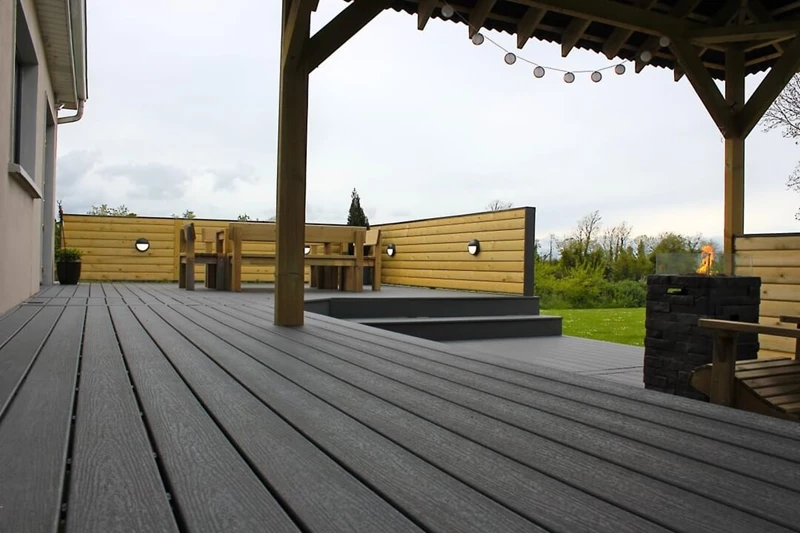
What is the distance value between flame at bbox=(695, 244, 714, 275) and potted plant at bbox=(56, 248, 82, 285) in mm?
7602

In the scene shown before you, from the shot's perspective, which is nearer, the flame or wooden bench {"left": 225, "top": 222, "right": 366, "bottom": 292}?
the flame

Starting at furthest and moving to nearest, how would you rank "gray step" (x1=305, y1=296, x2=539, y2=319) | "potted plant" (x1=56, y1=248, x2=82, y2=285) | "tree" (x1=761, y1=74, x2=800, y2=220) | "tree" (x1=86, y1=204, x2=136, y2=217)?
"tree" (x1=86, y1=204, x2=136, y2=217), "tree" (x1=761, y1=74, x2=800, y2=220), "potted plant" (x1=56, y1=248, x2=82, y2=285), "gray step" (x1=305, y1=296, x2=539, y2=319)

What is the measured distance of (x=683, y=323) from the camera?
3730 mm

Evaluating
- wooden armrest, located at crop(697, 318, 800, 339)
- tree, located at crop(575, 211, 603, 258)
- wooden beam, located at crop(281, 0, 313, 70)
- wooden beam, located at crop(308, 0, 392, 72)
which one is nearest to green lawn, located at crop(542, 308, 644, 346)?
tree, located at crop(575, 211, 603, 258)

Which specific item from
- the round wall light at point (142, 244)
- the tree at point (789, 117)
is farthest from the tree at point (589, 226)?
the round wall light at point (142, 244)

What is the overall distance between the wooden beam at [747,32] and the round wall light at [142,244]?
8160 millimetres

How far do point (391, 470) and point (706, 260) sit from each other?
3.49 metres

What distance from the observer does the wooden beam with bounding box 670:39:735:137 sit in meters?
5.00

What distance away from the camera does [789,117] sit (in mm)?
10867

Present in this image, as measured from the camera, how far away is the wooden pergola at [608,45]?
11.9 ft

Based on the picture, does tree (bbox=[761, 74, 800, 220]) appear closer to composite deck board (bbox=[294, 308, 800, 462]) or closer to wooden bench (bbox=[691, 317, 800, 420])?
wooden bench (bbox=[691, 317, 800, 420])

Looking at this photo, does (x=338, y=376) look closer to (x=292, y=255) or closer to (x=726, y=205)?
(x=292, y=255)

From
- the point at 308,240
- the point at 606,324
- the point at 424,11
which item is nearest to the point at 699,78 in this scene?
the point at 424,11

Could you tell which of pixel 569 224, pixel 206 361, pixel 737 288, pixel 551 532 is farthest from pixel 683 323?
pixel 569 224
